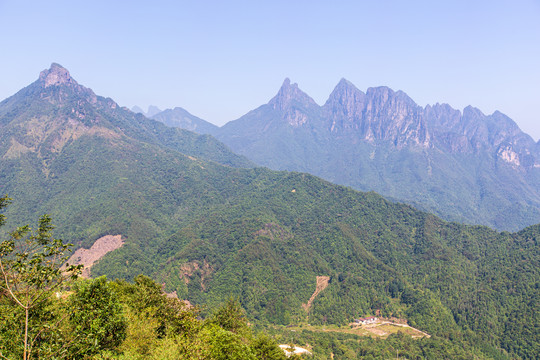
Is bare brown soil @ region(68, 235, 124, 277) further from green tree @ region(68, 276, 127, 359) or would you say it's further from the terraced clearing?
green tree @ region(68, 276, 127, 359)

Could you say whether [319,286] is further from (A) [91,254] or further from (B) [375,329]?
(A) [91,254]

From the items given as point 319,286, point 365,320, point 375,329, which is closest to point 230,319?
point 375,329

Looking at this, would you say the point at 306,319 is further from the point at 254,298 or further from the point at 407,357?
the point at 407,357

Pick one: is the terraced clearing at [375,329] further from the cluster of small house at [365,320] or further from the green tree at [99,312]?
the green tree at [99,312]

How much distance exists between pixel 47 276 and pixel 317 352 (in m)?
106

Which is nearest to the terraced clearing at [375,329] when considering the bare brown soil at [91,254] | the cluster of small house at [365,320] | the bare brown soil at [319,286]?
the cluster of small house at [365,320]

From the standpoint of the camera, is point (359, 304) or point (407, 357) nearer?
point (407, 357)

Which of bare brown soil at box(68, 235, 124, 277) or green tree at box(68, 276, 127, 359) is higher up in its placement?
green tree at box(68, 276, 127, 359)

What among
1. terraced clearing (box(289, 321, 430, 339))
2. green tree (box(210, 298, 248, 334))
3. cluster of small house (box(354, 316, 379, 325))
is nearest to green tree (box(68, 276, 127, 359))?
green tree (box(210, 298, 248, 334))

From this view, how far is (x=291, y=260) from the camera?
185 m

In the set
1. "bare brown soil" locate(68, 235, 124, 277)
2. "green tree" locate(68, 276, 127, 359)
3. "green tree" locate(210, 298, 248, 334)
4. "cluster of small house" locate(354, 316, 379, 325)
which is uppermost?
"green tree" locate(68, 276, 127, 359)

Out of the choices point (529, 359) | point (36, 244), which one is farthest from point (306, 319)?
point (36, 244)

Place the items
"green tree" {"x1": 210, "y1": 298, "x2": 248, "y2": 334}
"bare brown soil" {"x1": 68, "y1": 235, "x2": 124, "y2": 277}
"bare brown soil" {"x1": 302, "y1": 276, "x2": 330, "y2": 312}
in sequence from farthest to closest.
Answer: "bare brown soil" {"x1": 68, "y1": 235, "x2": 124, "y2": 277}, "bare brown soil" {"x1": 302, "y1": 276, "x2": 330, "y2": 312}, "green tree" {"x1": 210, "y1": 298, "x2": 248, "y2": 334}

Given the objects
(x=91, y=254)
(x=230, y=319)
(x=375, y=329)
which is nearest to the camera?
(x=230, y=319)
